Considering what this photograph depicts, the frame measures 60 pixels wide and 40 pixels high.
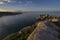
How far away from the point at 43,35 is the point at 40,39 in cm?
82

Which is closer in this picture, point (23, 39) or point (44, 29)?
point (44, 29)

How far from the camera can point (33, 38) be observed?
11.5 meters

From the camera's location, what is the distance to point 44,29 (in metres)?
13.4

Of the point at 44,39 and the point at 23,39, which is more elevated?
the point at 44,39

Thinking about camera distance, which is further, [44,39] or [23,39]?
[23,39]

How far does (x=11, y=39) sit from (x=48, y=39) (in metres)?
7.10

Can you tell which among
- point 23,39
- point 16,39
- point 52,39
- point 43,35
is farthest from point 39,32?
point 16,39

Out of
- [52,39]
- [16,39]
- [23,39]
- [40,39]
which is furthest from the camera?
[16,39]

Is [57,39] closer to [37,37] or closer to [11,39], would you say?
[37,37]

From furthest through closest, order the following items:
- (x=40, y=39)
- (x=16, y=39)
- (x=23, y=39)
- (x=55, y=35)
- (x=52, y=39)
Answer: (x=16, y=39)
(x=23, y=39)
(x=55, y=35)
(x=52, y=39)
(x=40, y=39)

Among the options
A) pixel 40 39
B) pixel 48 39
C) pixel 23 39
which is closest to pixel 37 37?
pixel 40 39

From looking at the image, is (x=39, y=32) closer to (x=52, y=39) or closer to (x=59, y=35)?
(x=52, y=39)

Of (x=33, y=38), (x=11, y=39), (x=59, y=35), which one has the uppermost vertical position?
(x=33, y=38)

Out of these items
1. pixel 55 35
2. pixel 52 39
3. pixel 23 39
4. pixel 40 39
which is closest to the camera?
pixel 40 39
